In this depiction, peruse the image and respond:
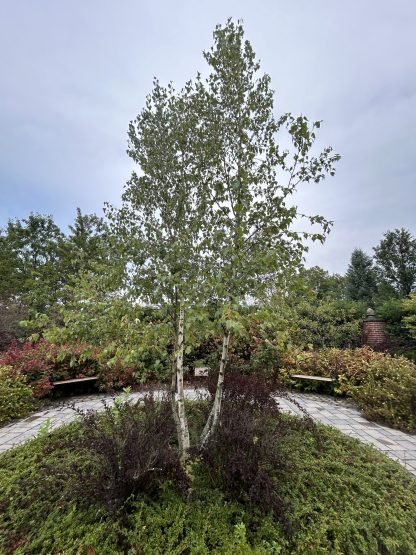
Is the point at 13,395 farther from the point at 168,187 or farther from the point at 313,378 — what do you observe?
the point at 313,378

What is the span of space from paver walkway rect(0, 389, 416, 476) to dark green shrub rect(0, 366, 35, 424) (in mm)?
159

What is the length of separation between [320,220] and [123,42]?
3996mm

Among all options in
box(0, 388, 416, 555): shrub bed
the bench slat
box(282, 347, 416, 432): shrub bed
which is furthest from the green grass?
the bench slat

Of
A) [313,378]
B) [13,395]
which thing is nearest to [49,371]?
[13,395]

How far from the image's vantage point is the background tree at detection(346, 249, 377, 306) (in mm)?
18125

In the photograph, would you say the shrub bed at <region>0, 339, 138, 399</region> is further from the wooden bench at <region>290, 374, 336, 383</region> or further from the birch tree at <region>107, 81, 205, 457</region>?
the wooden bench at <region>290, 374, 336, 383</region>

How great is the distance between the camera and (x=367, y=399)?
441cm

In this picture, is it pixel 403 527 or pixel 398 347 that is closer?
pixel 403 527

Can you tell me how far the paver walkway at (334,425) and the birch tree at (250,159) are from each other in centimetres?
233

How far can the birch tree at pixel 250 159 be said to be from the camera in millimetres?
2160

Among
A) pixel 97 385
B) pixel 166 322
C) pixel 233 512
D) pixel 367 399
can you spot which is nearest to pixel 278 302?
pixel 166 322

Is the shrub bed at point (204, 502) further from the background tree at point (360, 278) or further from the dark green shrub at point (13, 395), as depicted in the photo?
the background tree at point (360, 278)

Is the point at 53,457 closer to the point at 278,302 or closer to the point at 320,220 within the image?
the point at 278,302

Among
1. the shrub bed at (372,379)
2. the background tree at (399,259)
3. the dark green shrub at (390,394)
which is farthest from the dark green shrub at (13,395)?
the background tree at (399,259)
